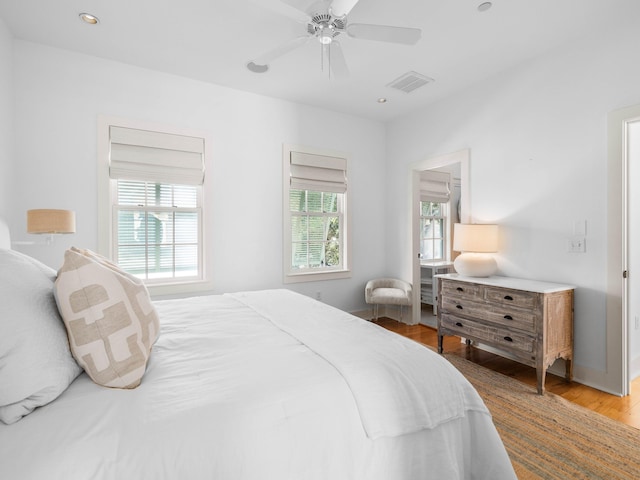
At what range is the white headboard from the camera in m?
2.35

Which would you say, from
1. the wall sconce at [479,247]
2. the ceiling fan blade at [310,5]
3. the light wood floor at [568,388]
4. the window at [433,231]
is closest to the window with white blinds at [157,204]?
the ceiling fan blade at [310,5]

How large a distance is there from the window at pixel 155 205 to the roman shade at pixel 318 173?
1141 millimetres

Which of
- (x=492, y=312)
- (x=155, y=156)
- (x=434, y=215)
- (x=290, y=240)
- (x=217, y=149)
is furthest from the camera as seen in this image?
(x=434, y=215)

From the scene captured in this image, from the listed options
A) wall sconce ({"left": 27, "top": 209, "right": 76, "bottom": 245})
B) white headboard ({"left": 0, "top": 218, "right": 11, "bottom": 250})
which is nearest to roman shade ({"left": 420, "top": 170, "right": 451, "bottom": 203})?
wall sconce ({"left": 27, "top": 209, "right": 76, "bottom": 245})

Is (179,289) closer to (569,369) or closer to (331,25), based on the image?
(331,25)

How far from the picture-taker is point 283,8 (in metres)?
1.96

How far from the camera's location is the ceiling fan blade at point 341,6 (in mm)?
1781

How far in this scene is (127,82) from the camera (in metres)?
3.08

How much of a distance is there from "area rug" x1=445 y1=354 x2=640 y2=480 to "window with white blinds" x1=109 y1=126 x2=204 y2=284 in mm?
3014

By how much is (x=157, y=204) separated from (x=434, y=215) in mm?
4291

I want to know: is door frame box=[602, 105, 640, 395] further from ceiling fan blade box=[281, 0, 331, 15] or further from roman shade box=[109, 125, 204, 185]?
roman shade box=[109, 125, 204, 185]

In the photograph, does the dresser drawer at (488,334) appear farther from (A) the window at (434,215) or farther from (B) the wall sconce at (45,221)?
(B) the wall sconce at (45,221)

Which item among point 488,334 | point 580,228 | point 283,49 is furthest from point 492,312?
point 283,49

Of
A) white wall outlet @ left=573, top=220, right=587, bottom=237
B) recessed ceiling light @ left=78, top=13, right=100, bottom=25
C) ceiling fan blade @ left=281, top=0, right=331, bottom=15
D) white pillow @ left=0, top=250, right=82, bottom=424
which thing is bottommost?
white pillow @ left=0, top=250, right=82, bottom=424
